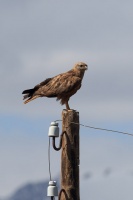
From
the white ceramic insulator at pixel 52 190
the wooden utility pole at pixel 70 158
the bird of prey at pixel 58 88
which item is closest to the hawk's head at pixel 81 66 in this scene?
the bird of prey at pixel 58 88

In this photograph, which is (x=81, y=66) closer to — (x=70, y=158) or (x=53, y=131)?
(x=53, y=131)

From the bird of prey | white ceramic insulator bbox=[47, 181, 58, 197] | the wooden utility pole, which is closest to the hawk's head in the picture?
the bird of prey

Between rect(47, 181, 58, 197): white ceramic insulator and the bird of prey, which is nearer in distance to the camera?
rect(47, 181, 58, 197): white ceramic insulator

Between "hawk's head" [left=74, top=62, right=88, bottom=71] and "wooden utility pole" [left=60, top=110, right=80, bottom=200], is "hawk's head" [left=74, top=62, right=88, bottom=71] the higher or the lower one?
the higher one

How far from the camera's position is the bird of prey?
21.2 metres

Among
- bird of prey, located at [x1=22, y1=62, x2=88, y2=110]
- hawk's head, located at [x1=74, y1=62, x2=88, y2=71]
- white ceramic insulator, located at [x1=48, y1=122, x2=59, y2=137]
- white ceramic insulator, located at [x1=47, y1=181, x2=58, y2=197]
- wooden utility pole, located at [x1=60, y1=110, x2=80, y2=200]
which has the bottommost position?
white ceramic insulator, located at [x1=47, y1=181, x2=58, y2=197]

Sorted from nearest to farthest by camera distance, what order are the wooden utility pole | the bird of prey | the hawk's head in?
the wooden utility pole → the bird of prey → the hawk's head

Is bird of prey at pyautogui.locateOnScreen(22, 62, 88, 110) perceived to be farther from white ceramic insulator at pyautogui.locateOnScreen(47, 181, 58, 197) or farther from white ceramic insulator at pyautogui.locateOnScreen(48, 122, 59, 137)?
white ceramic insulator at pyautogui.locateOnScreen(47, 181, 58, 197)

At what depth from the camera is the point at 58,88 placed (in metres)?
21.2

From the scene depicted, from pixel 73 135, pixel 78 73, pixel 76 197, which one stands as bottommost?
pixel 76 197

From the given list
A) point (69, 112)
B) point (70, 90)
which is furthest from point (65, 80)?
point (69, 112)

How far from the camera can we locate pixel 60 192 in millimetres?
17391

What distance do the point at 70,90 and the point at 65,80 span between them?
0.25 meters

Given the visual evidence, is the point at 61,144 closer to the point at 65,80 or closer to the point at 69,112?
the point at 69,112
